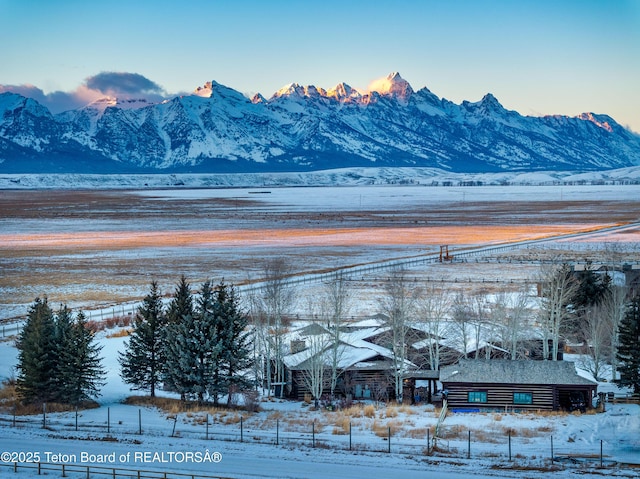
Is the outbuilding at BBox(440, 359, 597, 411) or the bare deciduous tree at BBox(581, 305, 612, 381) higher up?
the bare deciduous tree at BBox(581, 305, 612, 381)

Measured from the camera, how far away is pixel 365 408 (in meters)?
34.2

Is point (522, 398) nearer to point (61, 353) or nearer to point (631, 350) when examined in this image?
point (631, 350)

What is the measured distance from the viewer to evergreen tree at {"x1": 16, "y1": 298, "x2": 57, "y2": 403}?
3384 centimetres

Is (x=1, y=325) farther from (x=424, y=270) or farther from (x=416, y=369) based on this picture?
(x=424, y=270)

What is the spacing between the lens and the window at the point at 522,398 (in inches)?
1383

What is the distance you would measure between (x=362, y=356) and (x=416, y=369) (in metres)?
2.55

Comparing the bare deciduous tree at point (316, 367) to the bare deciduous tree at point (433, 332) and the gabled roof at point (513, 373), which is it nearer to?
the bare deciduous tree at point (433, 332)

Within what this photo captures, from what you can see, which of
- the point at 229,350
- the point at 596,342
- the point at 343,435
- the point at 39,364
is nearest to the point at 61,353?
the point at 39,364

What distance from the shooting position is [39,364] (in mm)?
33781

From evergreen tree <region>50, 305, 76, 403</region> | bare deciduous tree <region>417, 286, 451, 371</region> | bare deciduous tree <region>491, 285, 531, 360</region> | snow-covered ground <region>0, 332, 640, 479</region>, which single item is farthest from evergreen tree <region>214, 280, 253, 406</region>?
bare deciduous tree <region>491, 285, 531, 360</region>

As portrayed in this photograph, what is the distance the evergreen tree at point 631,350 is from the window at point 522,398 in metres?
4.35

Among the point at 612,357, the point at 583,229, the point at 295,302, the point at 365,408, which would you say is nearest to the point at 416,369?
the point at 365,408

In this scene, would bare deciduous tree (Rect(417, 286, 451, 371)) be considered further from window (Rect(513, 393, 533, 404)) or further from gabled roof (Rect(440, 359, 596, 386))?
window (Rect(513, 393, 533, 404))

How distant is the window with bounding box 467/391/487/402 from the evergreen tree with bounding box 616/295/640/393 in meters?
6.16
